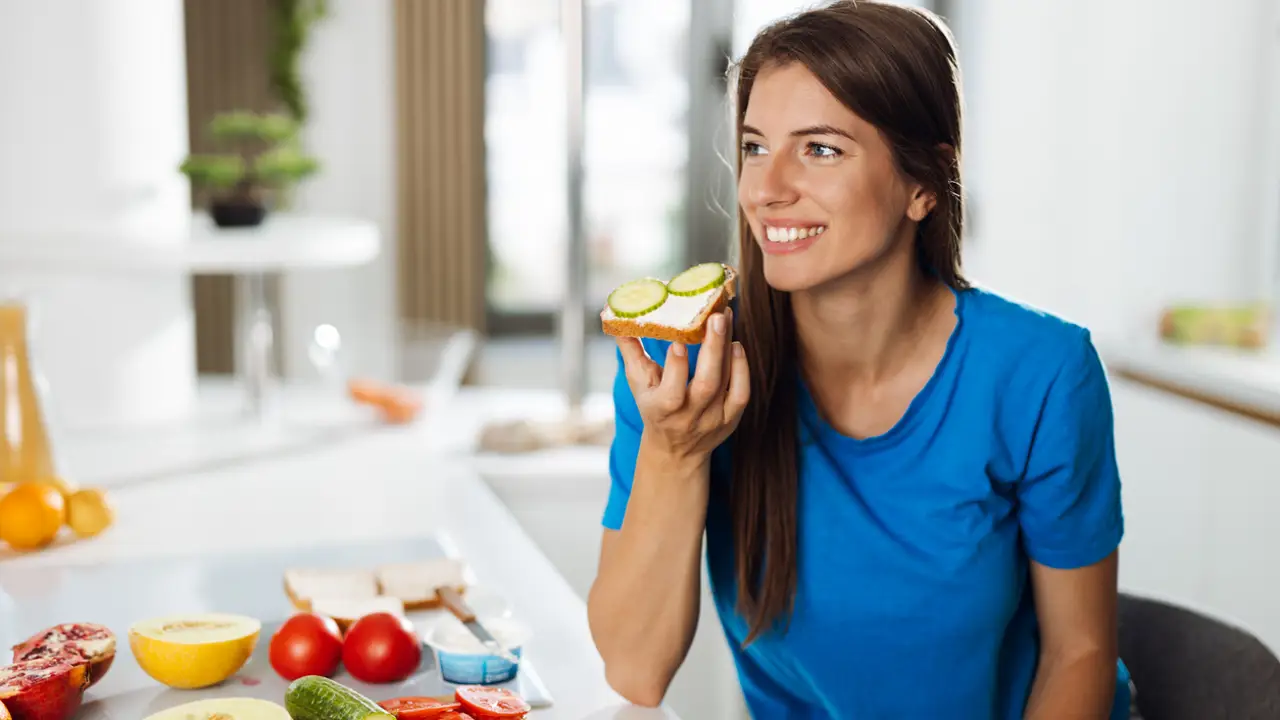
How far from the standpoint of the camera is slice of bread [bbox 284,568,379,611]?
1232mm

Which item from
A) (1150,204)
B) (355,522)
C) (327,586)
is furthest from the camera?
(1150,204)

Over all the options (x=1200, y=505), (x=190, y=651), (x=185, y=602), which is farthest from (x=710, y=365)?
(x=1200, y=505)

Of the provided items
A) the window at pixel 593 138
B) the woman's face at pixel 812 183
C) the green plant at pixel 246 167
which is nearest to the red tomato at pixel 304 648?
the woman's face at pixel 812 183

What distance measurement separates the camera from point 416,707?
3.09ft

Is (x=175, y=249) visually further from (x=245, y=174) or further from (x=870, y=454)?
(x=870, y=454)

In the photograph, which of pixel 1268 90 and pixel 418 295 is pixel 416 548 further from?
pixel 418 295

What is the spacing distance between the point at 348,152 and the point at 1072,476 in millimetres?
3931

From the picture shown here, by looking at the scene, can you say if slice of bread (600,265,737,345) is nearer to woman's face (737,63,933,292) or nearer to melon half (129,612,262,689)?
woman's face (737,63,933,292)

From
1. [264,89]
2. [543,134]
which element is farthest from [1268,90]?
[264,89]

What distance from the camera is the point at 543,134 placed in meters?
5.12

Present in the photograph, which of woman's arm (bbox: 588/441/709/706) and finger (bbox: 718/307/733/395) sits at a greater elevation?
finger (bbox: 718/307/733/395)

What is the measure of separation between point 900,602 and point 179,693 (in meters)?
0.61

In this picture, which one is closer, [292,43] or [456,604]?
[456,604]

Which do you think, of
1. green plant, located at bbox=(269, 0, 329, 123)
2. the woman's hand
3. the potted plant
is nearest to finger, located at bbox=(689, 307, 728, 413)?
the woman's hand
